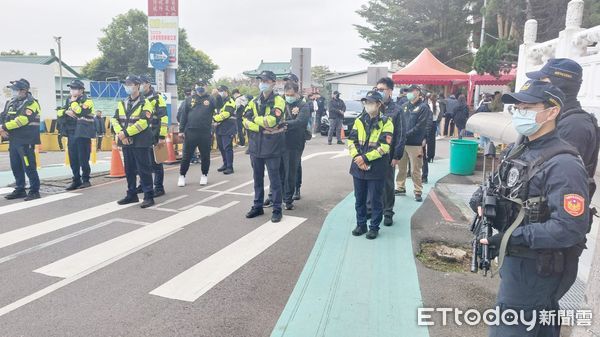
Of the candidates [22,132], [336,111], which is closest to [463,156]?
[336,111]

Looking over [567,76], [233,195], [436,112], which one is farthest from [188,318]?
[436,112]

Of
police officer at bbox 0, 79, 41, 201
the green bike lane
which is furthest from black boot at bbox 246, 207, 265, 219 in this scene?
police officer at bbox 0, 79, 41, 201

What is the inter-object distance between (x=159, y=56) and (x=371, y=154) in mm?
8374

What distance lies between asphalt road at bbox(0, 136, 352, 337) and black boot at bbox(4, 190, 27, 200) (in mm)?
304

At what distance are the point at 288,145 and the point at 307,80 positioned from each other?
9378 mm

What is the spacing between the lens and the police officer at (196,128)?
904cm

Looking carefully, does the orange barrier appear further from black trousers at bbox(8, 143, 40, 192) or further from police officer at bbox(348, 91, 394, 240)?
police officer at bbox(348, 91, 394, 240)

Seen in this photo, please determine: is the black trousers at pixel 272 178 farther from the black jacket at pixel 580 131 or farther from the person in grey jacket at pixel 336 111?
the person in grey jacket at pixel 336 111

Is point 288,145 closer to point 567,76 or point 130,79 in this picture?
point 130,79

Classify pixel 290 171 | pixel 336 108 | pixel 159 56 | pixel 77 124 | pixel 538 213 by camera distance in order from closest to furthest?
pixel 538 213 → pixel 290 171 → pixel 77 124 → pixel 159 56 → pixel 336 108

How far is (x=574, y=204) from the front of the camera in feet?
7.66

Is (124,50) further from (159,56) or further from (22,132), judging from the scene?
(22,132)

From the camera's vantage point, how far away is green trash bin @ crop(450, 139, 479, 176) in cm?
1048

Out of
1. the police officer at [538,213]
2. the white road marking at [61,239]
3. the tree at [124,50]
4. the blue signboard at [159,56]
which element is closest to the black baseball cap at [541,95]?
the police officer at [538,213]
